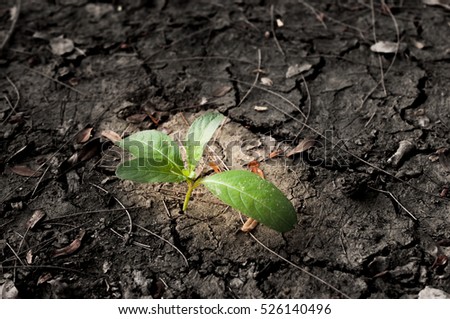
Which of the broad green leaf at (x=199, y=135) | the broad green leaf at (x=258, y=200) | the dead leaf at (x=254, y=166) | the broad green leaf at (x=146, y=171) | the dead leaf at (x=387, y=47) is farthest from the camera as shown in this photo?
the dead leaf at (x=387, y=47)

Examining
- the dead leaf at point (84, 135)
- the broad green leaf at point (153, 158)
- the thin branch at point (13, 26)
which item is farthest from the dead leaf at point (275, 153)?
the thin branch at point (13, 26)

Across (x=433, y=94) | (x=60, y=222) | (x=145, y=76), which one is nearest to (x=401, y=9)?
(x=433, y=94)

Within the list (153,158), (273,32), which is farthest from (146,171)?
(273,32)

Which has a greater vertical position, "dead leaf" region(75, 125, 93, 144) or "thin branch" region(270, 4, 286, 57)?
"thin branch" region(270, 4, 286, 57)

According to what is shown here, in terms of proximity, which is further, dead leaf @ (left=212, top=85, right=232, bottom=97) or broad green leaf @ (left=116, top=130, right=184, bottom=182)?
dead leaf @ (left=212, top=85, right=232, bottom=97)

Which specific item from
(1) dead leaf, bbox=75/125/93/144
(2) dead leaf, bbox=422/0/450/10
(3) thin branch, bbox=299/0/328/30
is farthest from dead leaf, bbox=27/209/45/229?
(2) dead leaf, bbox=422/0/450/10

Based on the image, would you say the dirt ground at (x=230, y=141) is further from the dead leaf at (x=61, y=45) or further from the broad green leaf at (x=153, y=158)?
the broad green leaf at (x=153, y=158)

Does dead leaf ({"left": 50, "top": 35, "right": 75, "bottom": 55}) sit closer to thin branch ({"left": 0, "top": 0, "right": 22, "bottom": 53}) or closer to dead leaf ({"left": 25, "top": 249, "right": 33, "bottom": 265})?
thin branch ({"left": 0, "top": 0, "right": 22, "bottom": 53})
